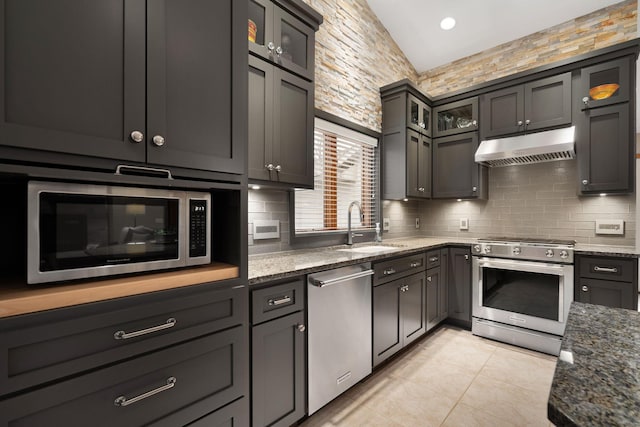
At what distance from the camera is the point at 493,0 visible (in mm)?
3203

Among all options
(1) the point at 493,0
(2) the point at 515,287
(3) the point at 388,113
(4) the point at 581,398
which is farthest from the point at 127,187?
(1) the point at 493,0

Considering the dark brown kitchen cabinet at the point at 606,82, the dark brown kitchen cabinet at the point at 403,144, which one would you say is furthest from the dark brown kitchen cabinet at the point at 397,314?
the dark brown kitchen cabinet at the point at 606,82

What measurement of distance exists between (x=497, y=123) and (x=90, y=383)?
401 cm

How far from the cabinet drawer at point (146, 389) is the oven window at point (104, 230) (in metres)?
0.37

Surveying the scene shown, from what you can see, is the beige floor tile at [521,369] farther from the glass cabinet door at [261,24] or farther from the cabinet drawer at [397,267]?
the glass cabinet door at [261,24]

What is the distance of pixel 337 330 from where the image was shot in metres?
1.96

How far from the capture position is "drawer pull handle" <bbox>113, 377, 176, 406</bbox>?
3.27 feet

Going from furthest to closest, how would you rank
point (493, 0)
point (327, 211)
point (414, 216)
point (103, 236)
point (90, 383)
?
point (414, 216) → point (493, 0) → point (327, 211) → point (103, 236) → point (90, 383)

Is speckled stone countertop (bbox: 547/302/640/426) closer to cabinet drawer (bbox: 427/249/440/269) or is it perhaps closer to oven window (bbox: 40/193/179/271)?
oven window (bbox: 40/193/179/271)

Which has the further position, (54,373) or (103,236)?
(103,236)

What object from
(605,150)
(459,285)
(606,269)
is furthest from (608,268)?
(459,285)

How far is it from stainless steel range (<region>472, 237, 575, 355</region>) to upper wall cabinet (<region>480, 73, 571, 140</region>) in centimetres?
125

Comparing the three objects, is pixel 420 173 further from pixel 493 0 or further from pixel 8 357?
pixel 8 357

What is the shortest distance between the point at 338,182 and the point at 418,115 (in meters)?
1.47
